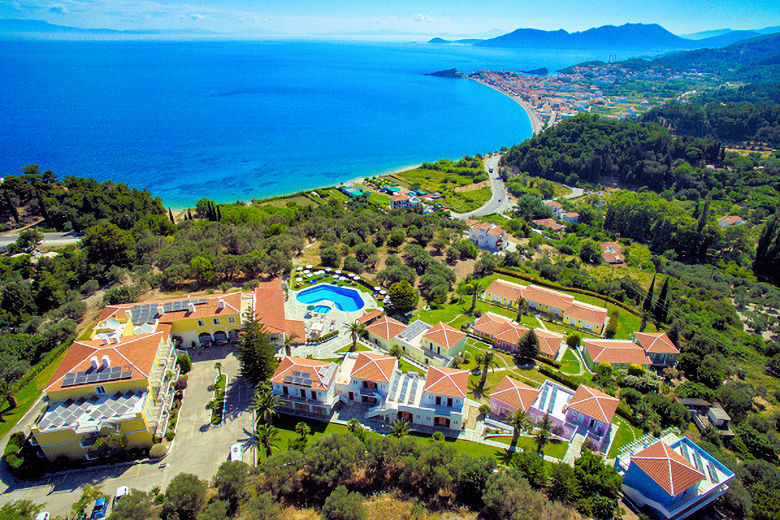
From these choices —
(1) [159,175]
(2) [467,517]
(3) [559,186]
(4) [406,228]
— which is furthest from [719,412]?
(1) [159,175]

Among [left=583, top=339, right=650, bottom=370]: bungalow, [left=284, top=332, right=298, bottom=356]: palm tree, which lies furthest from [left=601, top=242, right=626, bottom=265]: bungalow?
[left=284, top=332, right=298, bottom=356]: palm tree

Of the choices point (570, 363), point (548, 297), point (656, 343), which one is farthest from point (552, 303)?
point (656, 343)

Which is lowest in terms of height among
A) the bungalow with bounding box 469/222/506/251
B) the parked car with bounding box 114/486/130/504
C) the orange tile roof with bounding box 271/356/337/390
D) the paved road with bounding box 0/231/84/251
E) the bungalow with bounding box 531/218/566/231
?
the bungalow with bounding box 531/218/566/231

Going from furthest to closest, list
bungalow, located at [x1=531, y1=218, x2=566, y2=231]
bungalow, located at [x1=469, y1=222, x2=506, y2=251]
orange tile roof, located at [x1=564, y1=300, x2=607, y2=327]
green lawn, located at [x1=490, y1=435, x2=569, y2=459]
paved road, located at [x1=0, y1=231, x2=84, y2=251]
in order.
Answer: bungalow, located at [x1=531, y1=218, x2=566, y2=231]
bungalow, located at [x1=469, y1=222, x2=506, y2=251]
paved road, located at [x1=0, y1=231, x2=84, y2=251]
orange tile roof, located at [x1=564, y1=300, x2=607, y2=327]
green lawn, located at [x1=490, y1=435, x2=569, y2=459]

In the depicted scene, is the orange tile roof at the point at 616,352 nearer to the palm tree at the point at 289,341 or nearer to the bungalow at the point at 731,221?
the palm tree at the point at 289,341

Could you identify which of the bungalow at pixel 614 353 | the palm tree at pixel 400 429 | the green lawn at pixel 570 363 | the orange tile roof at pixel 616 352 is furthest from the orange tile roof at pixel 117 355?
the orange tile roof at pixel 616 352

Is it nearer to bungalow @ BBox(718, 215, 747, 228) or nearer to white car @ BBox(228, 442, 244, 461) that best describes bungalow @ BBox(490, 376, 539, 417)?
white car @ BBox(228, 442, 244, 461)
